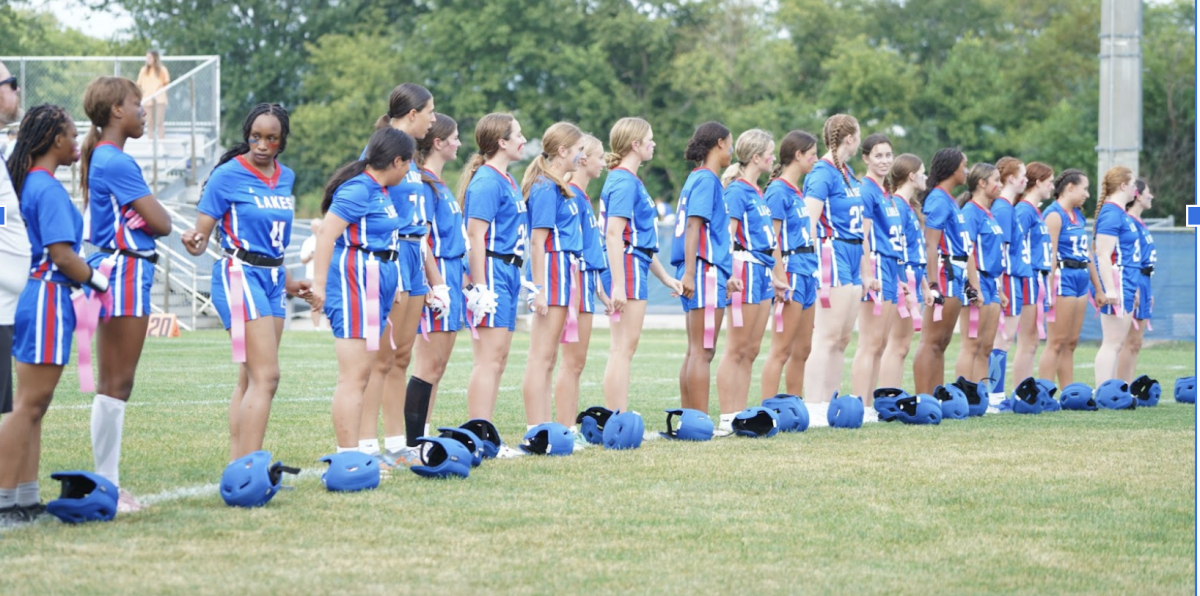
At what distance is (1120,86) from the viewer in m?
19.5

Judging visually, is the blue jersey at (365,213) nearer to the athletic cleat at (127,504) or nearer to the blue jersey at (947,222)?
the athletic cleat at (127,504)

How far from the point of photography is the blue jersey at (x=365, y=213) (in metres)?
7.34

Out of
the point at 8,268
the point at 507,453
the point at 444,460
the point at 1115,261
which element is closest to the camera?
Answer: the point at 8,268

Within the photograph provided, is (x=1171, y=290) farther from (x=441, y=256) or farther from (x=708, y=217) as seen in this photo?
(x=441, y=256)

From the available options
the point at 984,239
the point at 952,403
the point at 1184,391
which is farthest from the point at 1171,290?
the point at 952,403

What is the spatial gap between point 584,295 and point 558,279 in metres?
0.23

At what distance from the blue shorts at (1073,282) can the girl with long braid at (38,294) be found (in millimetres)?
8644

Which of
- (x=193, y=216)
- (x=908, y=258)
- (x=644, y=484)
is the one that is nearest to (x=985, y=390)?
(x=908, y=258)

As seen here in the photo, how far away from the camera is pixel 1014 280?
40.6ft

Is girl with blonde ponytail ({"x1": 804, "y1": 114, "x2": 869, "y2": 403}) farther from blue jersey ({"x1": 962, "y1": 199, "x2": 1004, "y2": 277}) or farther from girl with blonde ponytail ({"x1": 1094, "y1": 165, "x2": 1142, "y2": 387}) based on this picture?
girl with blonde ponytail ({"x1": 1094, "y1": 165, "x2": 1142, "y2": 387})

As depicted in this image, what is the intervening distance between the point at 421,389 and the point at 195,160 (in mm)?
21279

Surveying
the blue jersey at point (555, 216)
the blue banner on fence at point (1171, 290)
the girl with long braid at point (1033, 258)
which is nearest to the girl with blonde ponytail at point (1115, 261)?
the girl with long braid at point (1033, 258)

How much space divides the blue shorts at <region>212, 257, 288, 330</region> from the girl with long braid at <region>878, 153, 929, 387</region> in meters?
5.60

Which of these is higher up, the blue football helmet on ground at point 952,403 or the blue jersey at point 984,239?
the blue jersey at point 984,239
